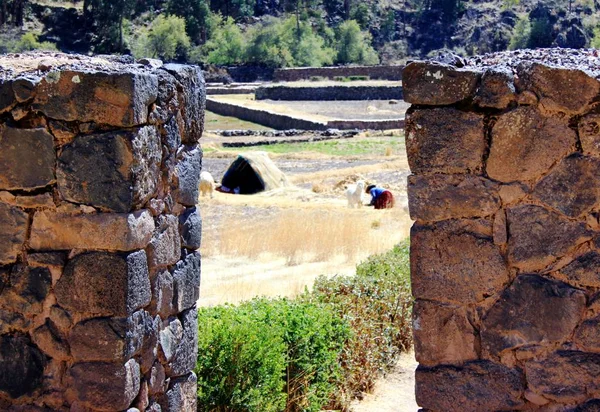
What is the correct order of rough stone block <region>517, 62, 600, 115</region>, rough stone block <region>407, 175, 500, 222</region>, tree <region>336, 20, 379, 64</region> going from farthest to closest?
1. tree <region>336, 20, 379, 64</region>
2. rough stone block <region>407, 175, 500, 222</region>
3. rough stone block <region>517, 62, 600, 115</region>

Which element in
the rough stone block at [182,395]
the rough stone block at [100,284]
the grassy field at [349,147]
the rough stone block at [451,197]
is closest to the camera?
the rough stone block at [451,197]

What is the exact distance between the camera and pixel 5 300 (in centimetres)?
464

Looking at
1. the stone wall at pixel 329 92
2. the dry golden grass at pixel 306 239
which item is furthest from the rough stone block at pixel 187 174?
the stone wall at pixel 329 92

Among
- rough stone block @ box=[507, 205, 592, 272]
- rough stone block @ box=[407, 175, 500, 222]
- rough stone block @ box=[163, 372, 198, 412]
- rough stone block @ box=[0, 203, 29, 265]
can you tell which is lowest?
rough stone block @ box=[163, 372, 198, 412]

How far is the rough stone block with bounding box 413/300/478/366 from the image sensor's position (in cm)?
420

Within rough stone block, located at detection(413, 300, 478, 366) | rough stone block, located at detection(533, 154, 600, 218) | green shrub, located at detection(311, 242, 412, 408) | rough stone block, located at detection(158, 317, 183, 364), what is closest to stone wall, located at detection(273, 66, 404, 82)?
green shrub, located at detection(311, 242, 412, 408)

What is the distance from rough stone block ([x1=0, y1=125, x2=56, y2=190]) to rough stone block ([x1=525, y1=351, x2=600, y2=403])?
2.40m

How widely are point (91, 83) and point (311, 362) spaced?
288 cm

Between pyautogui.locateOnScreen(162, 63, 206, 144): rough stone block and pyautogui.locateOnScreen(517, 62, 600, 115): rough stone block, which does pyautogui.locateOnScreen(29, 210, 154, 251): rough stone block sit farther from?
pyautogui.locateOnScreen(517, 62, 600, 115): rough stone block

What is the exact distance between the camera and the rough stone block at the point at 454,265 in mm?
4129

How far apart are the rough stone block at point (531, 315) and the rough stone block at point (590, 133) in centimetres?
58

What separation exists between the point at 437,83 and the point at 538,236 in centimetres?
78

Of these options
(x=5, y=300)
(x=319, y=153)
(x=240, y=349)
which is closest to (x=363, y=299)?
(x=240, y=349)

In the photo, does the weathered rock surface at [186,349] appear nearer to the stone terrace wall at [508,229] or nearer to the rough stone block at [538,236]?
the stone terrace wall at [508,229]
